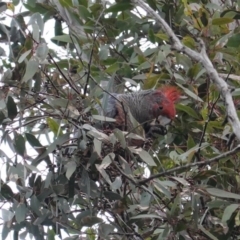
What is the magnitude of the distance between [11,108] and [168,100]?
146 centimetres

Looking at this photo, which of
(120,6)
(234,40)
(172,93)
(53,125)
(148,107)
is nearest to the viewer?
(53,125)

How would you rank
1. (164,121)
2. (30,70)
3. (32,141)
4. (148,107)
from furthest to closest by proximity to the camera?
(148,107)
(164,121)
(32,141)
(30,70)

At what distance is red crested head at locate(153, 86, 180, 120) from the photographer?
329 centimetres

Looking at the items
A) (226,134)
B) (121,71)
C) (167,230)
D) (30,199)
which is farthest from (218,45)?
(30,199)

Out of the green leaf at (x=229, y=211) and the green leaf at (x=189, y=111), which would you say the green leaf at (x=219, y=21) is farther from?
the green leaf at (x=229, y=211)

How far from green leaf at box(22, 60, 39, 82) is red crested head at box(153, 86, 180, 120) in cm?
117

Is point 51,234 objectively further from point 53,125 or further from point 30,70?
point 30,70

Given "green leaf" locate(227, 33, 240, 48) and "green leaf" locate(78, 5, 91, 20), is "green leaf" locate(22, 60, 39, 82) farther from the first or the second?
"green leaf" locate(227, 33, 240, 48)

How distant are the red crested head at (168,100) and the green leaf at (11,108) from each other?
3.78 feet

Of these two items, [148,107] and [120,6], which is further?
[148,107]

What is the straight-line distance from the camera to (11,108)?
2148 millimetres

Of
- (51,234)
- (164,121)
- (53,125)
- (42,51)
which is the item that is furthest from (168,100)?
(42,51)

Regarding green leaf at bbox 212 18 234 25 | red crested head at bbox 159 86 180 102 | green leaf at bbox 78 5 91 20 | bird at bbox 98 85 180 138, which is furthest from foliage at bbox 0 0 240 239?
red crested head at bbox 159 86 180 102

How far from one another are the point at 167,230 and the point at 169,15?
1196mm
